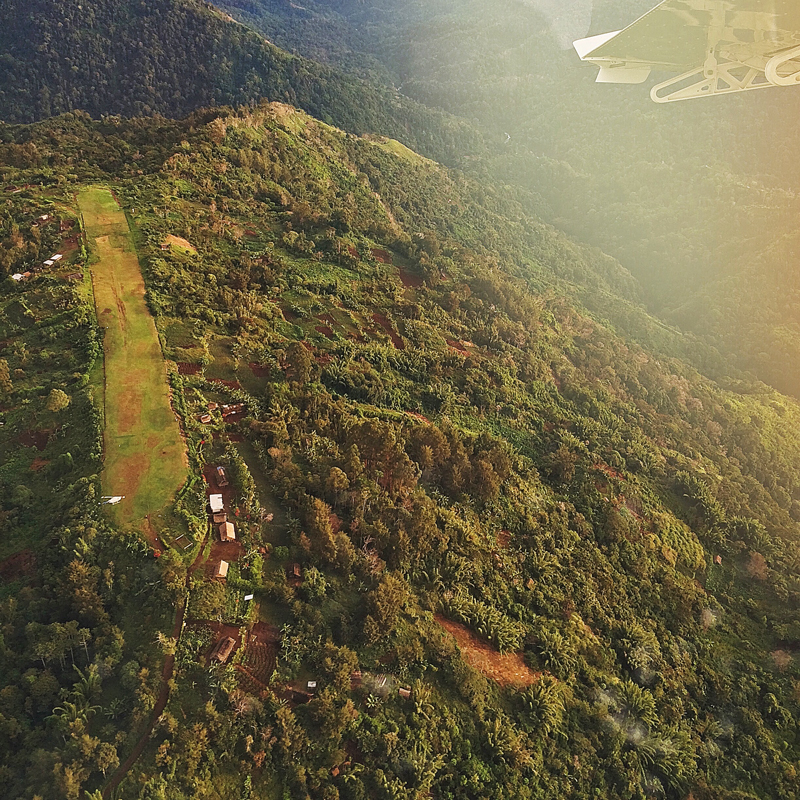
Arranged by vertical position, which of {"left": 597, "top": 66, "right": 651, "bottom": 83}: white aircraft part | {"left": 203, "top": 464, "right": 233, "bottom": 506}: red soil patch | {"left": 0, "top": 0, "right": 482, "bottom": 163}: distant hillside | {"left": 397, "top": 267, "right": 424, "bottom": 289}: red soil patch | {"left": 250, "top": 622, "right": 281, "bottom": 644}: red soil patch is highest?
{"left": 597, "top": 66, "right": 651, "bottom": 83}: white aircraft part

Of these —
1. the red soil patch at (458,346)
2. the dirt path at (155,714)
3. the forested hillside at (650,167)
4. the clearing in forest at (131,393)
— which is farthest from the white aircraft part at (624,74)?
the forested hillside at (650,167)

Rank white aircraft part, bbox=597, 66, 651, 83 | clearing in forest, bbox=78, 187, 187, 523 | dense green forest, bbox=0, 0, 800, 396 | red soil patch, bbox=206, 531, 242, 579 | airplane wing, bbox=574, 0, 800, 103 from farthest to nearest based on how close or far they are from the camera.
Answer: dense green forest, bbox=0, 0, 800, 396 < clearing in forest, bbox=78, 187, 187, 523 < red soil patch, bbox=206, 531, 242, 579 < white aircraft part, bbox=597, 66, 651, 83 < airplane wing, bbox=574, 0, 800, 103

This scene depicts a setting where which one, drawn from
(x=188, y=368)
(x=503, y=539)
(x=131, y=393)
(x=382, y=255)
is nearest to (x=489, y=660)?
(x=503, y=539)

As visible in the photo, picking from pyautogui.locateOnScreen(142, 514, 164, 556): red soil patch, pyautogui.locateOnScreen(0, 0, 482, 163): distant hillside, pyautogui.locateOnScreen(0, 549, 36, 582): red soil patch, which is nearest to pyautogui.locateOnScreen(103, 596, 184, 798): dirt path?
pyautogui.locateOnScreen(142, 514, 164, 556): red soil patch

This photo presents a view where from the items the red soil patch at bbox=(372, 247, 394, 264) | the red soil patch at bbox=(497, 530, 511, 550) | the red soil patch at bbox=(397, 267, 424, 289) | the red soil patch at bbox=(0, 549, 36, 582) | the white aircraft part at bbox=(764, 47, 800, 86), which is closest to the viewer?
the white aircraft part at bbox=(764, 47, 800, 86)

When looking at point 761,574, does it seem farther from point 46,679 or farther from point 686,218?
point 686,218

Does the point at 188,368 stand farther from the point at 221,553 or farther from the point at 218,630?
the point at 218,630

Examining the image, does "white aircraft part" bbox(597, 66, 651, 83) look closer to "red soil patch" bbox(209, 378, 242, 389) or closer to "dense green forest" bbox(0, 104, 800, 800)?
"dense green forest" bbox(0, 104, 800, 800)
